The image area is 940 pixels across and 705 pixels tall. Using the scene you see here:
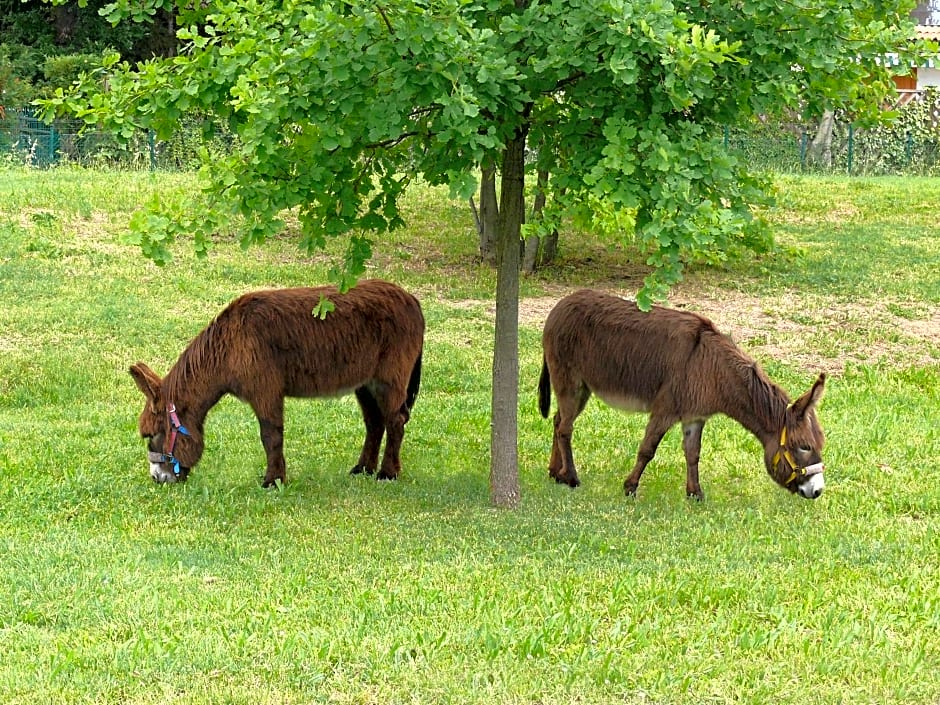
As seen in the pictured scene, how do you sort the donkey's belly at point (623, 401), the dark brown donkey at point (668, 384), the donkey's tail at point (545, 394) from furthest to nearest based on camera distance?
the donkey's tail at point (545, 394) → the donkey's belly at point (623, 401) → the dark brown donkey at point (668, 384)

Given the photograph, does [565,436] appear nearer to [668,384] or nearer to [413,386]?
[668,384]

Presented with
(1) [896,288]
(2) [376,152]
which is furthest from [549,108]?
(1) [896,288]

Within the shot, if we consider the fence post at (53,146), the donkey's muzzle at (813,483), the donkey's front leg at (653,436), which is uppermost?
the fence post at (53,146)

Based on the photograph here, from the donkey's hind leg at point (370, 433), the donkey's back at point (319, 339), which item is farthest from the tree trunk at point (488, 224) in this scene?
the donkey's back at point (319, 339)

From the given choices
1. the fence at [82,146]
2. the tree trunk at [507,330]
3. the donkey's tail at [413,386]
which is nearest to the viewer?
the tree trunk at [507,330]

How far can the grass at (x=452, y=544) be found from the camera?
5387mm

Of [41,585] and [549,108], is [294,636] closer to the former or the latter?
[41,585]

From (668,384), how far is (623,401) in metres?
0.47

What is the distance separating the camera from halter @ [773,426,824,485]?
841 centimetres

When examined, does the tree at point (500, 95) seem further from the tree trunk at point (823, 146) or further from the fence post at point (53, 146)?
the tree trunk at point (823, 146)

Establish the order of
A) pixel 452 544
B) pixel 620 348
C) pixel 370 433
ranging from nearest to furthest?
pixel 452 544 → pixel 620 348 → pixel 370 433

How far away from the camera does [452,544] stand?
24.9 ft

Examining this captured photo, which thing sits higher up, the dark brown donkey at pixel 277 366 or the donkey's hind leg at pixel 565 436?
the dark brown donkey at pixel 277 366

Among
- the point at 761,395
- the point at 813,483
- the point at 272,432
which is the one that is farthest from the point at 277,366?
the point at 813,483
